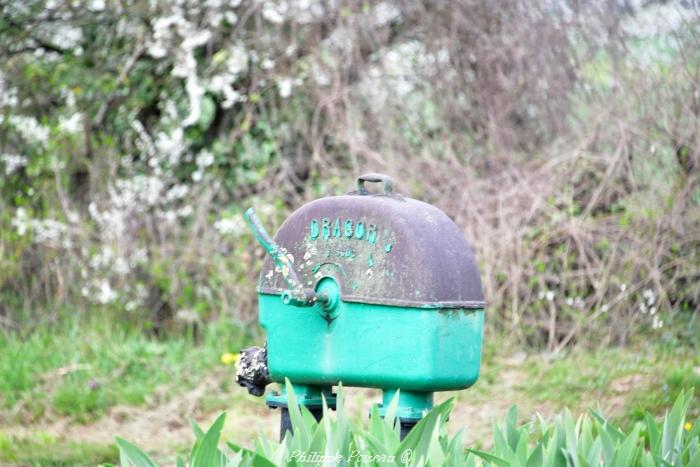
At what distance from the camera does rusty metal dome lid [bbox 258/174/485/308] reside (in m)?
3.21

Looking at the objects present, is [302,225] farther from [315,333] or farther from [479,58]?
[479,58]

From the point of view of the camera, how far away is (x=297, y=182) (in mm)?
7574

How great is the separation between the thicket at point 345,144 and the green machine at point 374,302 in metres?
3.04

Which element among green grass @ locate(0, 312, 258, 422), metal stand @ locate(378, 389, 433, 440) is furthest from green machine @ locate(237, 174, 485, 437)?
green grass @ locate(0, 312, 258, 422)

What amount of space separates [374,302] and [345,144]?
14.2ft

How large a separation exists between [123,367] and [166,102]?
2401 mm

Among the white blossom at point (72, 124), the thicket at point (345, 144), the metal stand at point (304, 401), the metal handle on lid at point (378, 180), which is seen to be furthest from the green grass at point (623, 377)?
the white blossom at point (72, 124)

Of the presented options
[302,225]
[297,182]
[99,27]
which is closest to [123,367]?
[297,182]

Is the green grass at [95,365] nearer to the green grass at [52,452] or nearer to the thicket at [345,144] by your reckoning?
the thicket at [345,144]

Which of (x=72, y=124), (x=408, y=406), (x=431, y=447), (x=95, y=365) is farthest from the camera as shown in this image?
(x=72, y=124)

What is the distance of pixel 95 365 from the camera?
666 centimetres

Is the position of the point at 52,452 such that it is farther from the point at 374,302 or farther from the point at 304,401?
the point at 374,302

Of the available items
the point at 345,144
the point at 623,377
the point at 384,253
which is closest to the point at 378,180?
the point at 384,253

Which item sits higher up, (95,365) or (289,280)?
(289,280)
